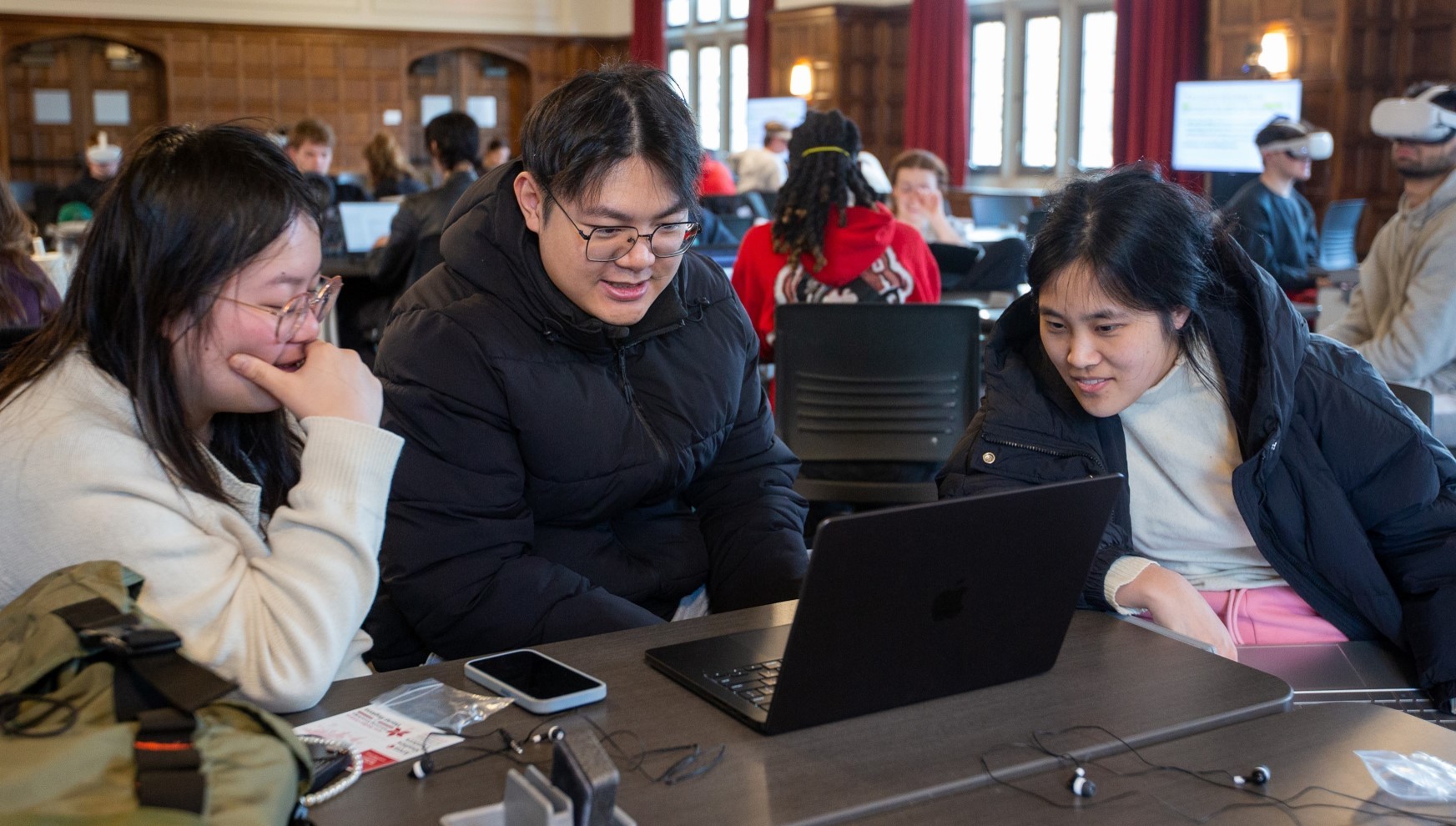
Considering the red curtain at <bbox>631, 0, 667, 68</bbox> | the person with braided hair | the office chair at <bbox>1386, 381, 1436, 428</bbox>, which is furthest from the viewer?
the red curtain at <bbox>631, 0, 667, 68</bbox>

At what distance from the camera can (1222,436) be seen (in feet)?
6.26

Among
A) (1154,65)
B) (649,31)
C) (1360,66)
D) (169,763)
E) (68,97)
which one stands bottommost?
(169,763)

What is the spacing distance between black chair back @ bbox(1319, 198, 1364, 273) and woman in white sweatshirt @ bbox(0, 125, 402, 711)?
6766 mm

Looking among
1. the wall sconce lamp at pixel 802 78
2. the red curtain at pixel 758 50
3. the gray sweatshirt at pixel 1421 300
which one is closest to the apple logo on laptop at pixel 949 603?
the gray sweatshirt at pixel 1421 300

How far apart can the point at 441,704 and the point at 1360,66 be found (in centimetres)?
830

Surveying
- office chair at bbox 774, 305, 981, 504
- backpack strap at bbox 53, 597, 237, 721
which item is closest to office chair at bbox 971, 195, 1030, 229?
office chair at bbox 774, 305, 981, 504

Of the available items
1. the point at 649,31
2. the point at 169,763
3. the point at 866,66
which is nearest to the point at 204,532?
the point at 169,763

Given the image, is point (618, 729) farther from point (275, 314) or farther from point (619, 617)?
point (275, 314)

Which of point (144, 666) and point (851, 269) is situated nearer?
point (144, 666)

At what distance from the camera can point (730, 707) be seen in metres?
1.30

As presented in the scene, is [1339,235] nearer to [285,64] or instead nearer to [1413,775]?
[1413,775]

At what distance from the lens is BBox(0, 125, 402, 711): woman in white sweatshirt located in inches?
48.3

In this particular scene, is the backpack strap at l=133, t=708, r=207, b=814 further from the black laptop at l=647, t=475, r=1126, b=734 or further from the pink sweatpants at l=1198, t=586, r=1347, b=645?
the pink sweatpants at l=1198, t=586, r=1347, b=645

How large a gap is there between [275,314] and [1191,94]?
28.0 feet
